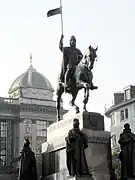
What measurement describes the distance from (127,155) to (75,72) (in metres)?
4.93

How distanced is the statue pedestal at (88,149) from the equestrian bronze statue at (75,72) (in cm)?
87

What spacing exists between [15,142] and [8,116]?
14.6ft

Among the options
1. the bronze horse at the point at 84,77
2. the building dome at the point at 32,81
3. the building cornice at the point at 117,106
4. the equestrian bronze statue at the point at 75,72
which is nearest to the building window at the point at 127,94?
the building cornice at the point at 117,106

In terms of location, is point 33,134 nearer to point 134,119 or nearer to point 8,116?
point 8,116

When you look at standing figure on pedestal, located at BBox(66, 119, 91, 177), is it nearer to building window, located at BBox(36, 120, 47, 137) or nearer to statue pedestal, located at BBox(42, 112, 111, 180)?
statue pedestal, located at BBox(42, 112, 111, 180)

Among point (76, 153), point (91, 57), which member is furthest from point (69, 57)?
point (76, 153)

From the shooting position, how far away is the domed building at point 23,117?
86.3 meters

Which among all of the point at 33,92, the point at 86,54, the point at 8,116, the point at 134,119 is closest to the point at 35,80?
the point at 33,92

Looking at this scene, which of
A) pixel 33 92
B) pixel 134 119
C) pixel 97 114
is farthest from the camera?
pixel 33 92

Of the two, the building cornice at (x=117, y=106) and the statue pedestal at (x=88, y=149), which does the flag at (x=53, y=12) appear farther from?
the building cornice at (x=117, y=106)

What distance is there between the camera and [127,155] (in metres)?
24.0

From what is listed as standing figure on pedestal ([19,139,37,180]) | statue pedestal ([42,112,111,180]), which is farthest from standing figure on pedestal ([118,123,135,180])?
standing figure on pedestal ([19,139,37,180])

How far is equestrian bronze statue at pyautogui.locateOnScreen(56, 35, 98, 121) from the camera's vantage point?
2563 cm

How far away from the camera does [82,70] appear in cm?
2577
